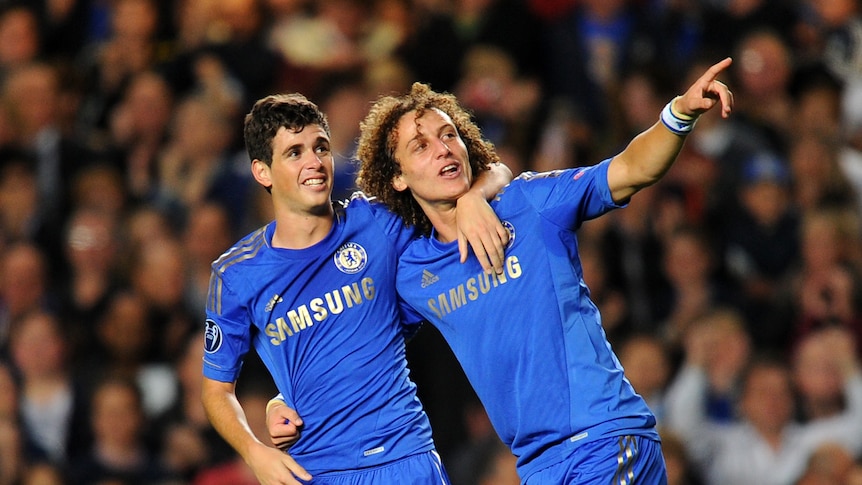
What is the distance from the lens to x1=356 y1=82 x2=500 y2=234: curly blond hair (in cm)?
516

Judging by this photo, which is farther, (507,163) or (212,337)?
(507,163)

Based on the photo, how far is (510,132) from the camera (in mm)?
8633

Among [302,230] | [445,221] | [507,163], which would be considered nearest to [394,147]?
[445,221]

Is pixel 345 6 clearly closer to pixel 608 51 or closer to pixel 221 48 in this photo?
pixel 221 48

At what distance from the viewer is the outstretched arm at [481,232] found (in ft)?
15.3

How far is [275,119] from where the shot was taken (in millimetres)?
5086

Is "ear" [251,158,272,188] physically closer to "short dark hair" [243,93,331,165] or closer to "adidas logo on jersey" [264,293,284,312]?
"short dark hair" [243,93,331,165]

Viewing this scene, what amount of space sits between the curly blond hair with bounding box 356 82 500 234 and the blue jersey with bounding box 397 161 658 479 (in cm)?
38

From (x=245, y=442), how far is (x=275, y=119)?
1.22 m

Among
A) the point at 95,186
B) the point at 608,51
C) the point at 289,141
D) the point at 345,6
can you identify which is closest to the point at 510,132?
the point at 608,51

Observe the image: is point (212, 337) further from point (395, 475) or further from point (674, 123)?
point (674, 123)

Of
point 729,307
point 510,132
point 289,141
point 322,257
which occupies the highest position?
point 510,132

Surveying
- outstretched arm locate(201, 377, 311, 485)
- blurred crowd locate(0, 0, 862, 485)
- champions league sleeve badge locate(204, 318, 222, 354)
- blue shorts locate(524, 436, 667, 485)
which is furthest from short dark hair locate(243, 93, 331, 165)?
blurred crowd locate(0, 0, 862, 485)

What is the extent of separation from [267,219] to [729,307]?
2.94 m
